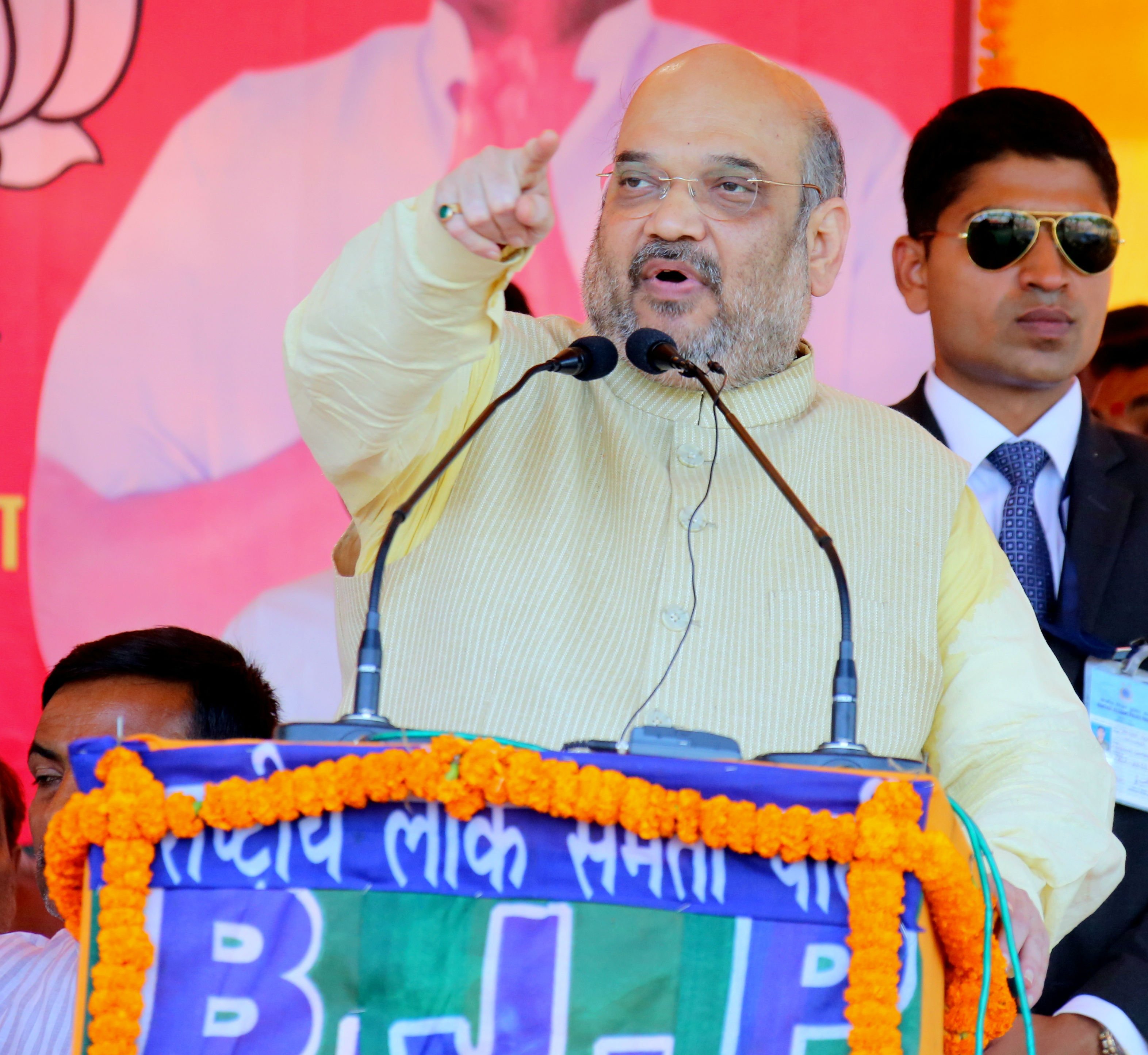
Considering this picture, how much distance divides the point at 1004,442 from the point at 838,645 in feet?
3.55

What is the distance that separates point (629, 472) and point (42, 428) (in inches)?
74.4

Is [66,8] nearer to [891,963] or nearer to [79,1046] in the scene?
[79,1046]

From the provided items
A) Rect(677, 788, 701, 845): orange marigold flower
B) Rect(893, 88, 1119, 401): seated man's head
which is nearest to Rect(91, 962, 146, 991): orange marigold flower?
Rect(677, 788, 701, 845): orange marigold flower

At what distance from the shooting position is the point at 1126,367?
346cm

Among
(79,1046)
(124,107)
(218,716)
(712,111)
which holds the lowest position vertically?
(79,1046)

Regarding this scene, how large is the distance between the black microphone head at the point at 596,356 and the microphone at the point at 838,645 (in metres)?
0.04

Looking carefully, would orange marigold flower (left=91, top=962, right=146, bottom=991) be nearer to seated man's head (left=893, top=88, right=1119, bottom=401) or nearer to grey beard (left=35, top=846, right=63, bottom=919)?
grey beard (left=35, top=846, right=63, bottom=919)

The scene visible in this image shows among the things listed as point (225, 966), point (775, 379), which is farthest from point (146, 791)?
point (775, 379)

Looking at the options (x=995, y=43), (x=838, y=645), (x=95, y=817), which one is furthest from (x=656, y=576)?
(x=995, y=43)

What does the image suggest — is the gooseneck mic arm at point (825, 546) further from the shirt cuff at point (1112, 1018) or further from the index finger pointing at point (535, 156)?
the shirt cuff at point (1112, 1018)

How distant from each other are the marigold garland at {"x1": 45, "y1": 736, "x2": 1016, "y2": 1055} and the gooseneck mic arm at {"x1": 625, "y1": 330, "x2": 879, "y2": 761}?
0.13m

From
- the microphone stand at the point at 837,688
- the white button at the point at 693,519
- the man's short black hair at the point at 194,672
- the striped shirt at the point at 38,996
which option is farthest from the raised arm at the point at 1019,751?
the striped shirt at the point at 38,996

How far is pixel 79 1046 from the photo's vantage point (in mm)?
1181

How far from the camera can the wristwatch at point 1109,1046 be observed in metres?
2.19
